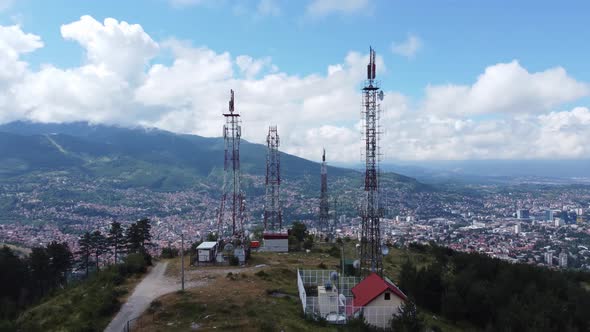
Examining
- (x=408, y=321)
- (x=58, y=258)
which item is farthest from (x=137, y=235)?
(x=408, y=321)

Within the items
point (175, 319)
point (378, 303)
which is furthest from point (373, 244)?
point (175, 319)

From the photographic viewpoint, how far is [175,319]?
1992cm

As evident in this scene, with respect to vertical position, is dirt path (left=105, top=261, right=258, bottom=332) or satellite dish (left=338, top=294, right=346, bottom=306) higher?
satellite dish (left=338, top=294, right=346, bottom=306)

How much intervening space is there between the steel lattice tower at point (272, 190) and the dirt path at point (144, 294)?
1582 cm

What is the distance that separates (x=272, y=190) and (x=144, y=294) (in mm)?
24673

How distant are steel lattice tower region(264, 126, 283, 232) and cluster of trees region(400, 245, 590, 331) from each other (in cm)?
2197

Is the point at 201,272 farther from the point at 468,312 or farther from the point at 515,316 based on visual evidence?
the point at 515,316

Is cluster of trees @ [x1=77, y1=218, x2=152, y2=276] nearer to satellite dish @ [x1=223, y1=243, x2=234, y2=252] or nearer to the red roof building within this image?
satellite dish @ [x1=223, y1=243, x2=234, y2=252]

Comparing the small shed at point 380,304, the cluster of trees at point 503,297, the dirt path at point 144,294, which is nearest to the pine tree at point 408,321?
the small shed at point 380,304

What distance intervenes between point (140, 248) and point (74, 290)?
12913 mm

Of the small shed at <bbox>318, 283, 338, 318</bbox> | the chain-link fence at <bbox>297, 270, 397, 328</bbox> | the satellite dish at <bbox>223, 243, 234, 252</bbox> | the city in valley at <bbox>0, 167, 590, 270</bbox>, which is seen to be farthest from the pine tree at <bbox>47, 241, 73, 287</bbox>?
the small shed at <bbox>318, 283, 338, 318</bbox>

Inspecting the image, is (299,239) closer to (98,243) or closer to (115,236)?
(115,236)

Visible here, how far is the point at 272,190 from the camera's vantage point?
4822cm

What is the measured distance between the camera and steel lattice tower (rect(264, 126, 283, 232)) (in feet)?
153
